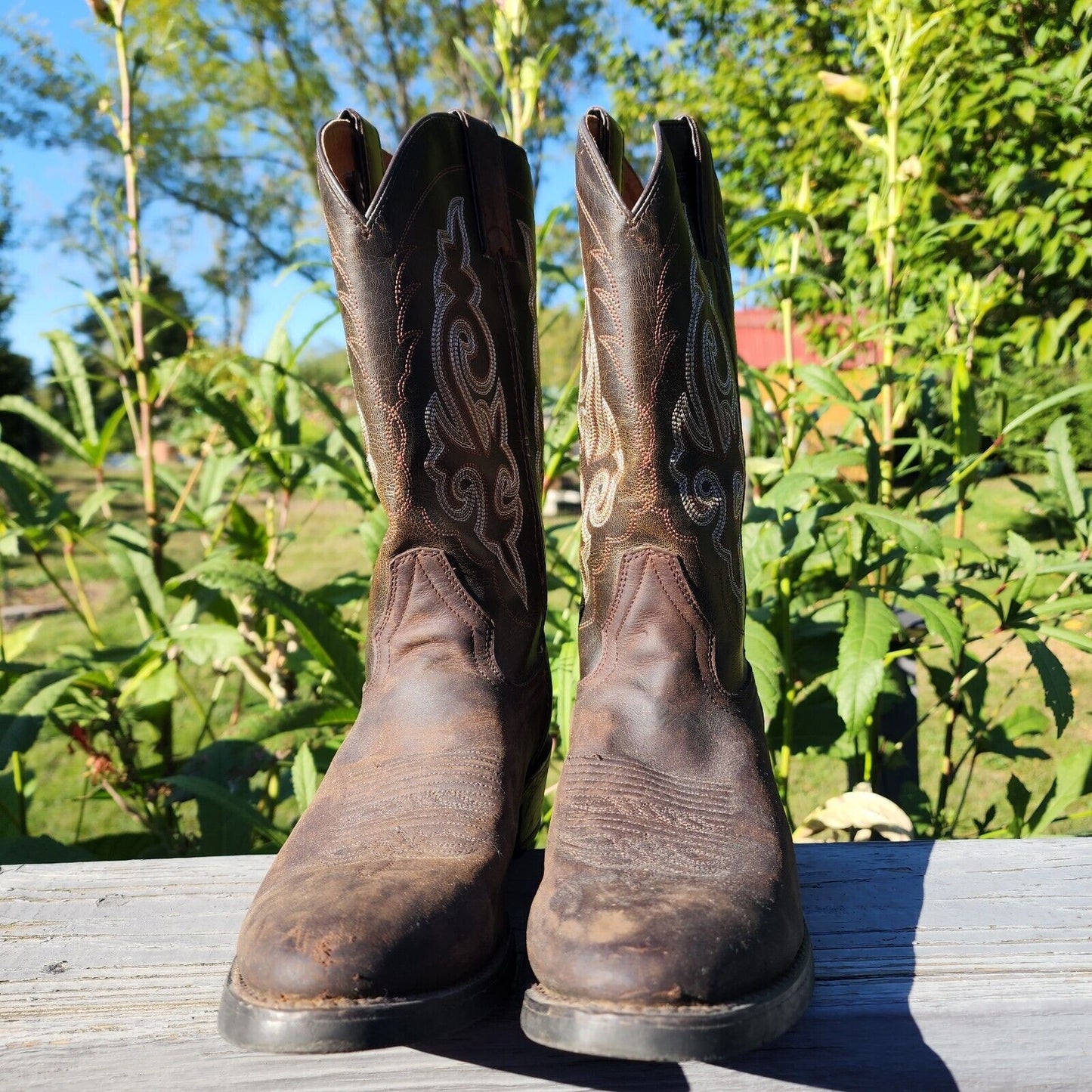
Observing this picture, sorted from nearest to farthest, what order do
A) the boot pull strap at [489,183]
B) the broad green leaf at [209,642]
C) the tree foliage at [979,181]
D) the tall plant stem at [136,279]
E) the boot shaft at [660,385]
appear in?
the boot shaft at [660,385] < the boot pull strap at [489,183] < the broad green leaf at [209,642] < the tall plant stem at [136,279] < the tree foliage at [979,181]

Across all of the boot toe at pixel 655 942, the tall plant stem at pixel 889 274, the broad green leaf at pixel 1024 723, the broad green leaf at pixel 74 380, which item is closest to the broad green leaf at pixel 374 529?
the broad green leaf at pixel 74 380

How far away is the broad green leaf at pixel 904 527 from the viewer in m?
1.19

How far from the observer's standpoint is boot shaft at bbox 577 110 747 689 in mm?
860

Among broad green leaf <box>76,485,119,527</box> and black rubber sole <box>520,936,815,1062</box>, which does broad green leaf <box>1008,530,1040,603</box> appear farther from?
broad green leaf <box>76,485,119,527</box>

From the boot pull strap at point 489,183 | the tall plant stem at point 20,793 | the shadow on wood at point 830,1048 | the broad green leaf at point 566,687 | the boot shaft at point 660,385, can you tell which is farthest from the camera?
the tall plant stem at point 20,793

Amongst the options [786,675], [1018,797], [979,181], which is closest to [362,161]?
[786,675]

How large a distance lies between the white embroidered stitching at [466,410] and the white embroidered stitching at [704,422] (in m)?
0.23

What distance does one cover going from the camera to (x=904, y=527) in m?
1.22

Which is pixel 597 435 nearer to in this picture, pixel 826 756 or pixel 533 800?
pixel 533 800

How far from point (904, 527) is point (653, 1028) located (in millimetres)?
833

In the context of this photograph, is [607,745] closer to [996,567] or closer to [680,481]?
[680,481]

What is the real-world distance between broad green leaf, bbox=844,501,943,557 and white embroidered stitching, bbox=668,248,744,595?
14.9 inches

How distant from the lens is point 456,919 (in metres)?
0.68

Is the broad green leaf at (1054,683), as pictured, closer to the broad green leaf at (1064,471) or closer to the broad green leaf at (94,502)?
the broad green leaf at (1064,471)
